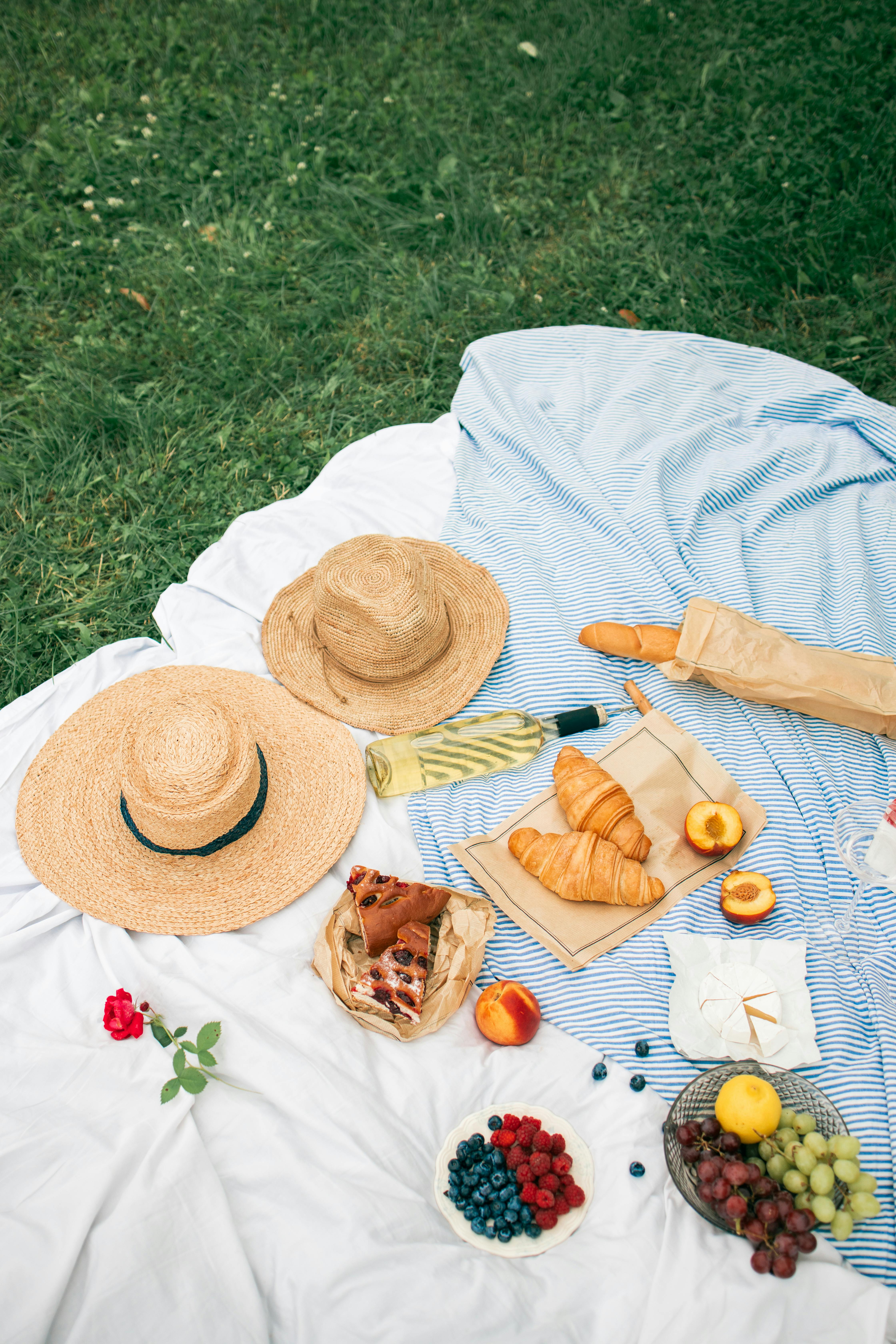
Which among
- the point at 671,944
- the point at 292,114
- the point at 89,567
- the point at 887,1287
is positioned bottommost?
the point at 887,1287

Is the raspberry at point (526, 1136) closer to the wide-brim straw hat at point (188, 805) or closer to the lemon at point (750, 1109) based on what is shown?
the lemon at point (750, 1109)

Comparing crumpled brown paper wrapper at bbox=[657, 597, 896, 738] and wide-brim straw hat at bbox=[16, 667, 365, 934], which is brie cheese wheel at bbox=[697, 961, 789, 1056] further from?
wide-brim straw hat at bbox=[16, 667, 365, 934]

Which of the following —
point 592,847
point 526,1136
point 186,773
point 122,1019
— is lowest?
point 526,1136

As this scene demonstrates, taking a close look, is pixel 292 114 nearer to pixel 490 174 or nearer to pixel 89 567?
pixel 490 174

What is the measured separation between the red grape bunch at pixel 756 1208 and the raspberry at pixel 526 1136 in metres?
0.34

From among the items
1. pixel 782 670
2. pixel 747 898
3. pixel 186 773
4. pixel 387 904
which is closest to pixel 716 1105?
pixel 747 898

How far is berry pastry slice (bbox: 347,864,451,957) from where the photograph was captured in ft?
7.29

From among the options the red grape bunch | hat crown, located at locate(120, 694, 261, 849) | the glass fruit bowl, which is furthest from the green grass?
the red grape bunch

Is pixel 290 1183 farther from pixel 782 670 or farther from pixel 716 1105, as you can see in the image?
pixel 782 670

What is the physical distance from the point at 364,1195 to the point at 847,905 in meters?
1.45

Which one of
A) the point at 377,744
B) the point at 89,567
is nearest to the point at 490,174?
the point at 89,567

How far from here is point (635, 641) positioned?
285 cm

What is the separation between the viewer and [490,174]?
15.4 ft

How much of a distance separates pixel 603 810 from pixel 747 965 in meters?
0.52
